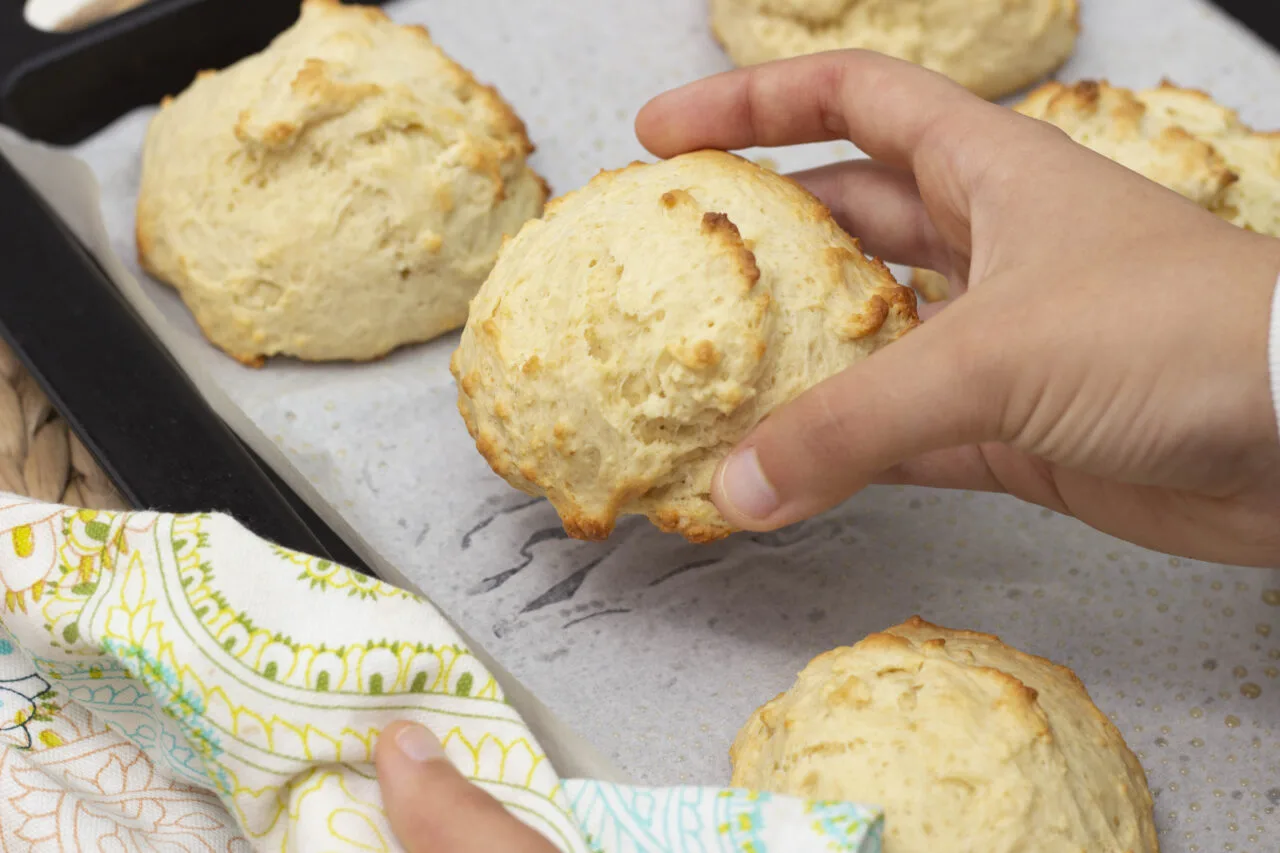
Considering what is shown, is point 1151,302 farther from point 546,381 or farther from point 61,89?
point 61,89

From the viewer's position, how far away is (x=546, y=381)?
1.56 metres

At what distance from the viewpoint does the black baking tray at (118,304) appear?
168 centimetres

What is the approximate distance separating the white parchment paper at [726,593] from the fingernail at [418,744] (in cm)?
21

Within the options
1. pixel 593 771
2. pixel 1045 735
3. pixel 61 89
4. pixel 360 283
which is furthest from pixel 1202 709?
pixel 61 89

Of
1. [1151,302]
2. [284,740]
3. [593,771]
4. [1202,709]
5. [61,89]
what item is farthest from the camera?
[61,89]

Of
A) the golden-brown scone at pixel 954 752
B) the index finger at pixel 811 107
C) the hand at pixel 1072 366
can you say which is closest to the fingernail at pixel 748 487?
the hand at pixel 1072 366

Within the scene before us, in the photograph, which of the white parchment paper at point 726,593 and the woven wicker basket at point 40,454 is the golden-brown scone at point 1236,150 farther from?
the woven wicker basket at point 40,454

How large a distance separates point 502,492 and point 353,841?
700 mm

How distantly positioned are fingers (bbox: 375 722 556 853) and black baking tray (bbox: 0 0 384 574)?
0.40m

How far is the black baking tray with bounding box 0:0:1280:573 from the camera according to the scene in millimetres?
1684

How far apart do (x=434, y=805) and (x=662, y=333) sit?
622 millimetres

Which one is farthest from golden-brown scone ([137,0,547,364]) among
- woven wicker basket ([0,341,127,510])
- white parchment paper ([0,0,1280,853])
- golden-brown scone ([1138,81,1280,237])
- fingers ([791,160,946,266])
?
golden-brown scone ([1138,81,1280,237])

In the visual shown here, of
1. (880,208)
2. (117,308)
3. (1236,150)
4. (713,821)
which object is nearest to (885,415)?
(713,821)

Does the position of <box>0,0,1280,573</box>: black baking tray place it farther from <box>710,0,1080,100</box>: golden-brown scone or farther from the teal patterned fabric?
<box>710,0,1080,100</box>: golden-brown scone
